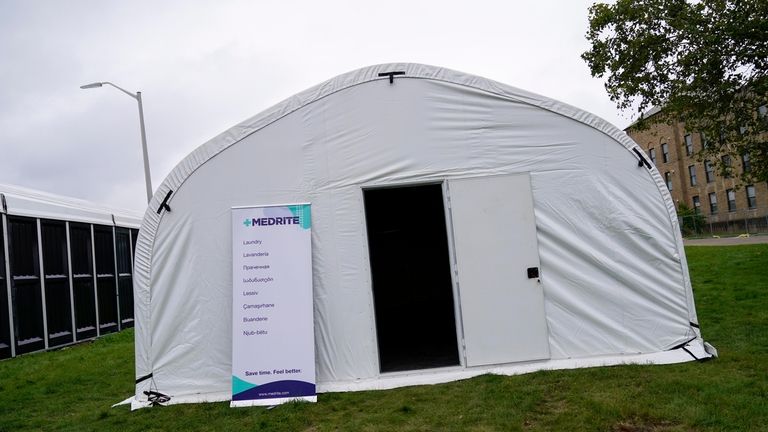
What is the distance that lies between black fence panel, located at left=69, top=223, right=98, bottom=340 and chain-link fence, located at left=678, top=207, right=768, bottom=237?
27191 millimetres

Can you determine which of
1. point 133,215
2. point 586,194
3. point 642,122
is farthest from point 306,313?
point 133,215

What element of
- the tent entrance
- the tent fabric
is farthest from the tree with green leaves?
the tent fabric

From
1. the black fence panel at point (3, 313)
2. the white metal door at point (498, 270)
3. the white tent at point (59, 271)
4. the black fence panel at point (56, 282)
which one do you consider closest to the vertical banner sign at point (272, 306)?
the white metal door at point (498, 270)

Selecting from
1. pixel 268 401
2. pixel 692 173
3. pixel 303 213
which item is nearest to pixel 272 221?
pixel 303 213

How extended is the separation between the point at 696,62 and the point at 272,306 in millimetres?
9451

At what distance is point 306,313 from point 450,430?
6.85ft

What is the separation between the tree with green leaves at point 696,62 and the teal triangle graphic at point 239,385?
957cm

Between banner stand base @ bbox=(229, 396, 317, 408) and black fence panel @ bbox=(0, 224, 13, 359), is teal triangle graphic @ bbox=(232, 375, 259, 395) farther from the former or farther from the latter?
black fence panel @ bbox=(0, 224, 13, 359)

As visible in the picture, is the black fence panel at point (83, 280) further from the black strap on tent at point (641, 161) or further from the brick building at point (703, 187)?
the brick building at point (703, 187)

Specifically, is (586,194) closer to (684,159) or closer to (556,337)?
(556,337)

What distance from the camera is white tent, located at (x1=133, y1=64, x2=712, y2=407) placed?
6027 millimetres

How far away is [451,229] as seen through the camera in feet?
20.2

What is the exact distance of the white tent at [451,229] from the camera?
6027mm

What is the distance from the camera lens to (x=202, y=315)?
240 inches
